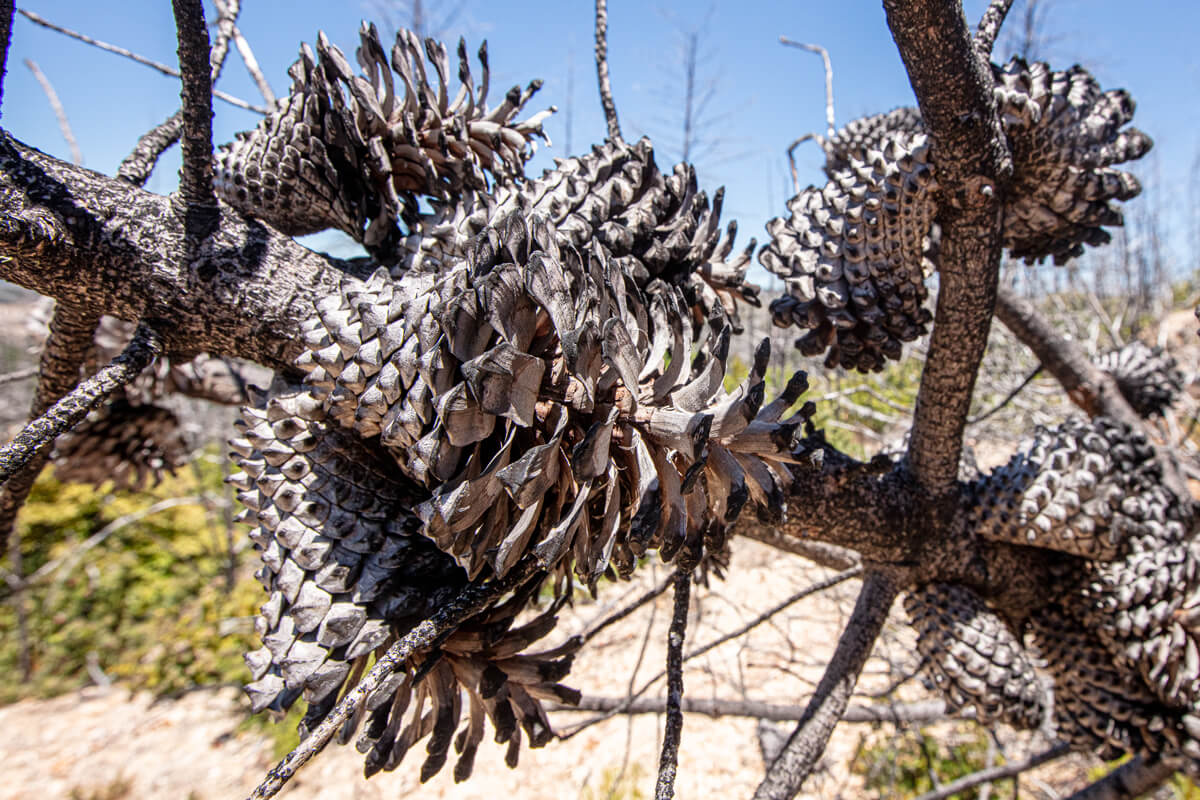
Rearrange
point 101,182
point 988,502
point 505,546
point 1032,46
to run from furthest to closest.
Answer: point 1032,46
point 988,502
point 101,182
point 505,546

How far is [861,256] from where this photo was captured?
0.82 meters

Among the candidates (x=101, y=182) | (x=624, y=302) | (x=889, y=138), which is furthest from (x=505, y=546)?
(x=889, y=138)

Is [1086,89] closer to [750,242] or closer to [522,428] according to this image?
[750,242]

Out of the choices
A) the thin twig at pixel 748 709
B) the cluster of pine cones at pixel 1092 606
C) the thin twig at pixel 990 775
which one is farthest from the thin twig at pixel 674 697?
the thin twig at pixel 990 775

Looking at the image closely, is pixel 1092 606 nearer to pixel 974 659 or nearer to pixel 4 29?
pixel 974 659

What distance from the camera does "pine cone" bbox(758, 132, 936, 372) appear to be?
2.54 ft

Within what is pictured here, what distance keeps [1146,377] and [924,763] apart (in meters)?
2.60

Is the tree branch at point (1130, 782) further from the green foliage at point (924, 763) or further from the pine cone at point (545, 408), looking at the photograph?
the green foliage at point (924, 763)

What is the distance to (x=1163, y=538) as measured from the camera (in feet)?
3.38

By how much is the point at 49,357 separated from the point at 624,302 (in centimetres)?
78

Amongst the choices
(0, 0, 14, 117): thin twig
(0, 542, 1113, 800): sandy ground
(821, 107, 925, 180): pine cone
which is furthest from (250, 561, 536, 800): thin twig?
(0, 542, 1113, 800): sandy ground

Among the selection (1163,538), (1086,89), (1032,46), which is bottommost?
(1163,538)

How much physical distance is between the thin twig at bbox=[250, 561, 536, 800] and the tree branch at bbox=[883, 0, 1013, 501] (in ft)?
2.12

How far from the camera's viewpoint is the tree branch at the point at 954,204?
24.8 inches
